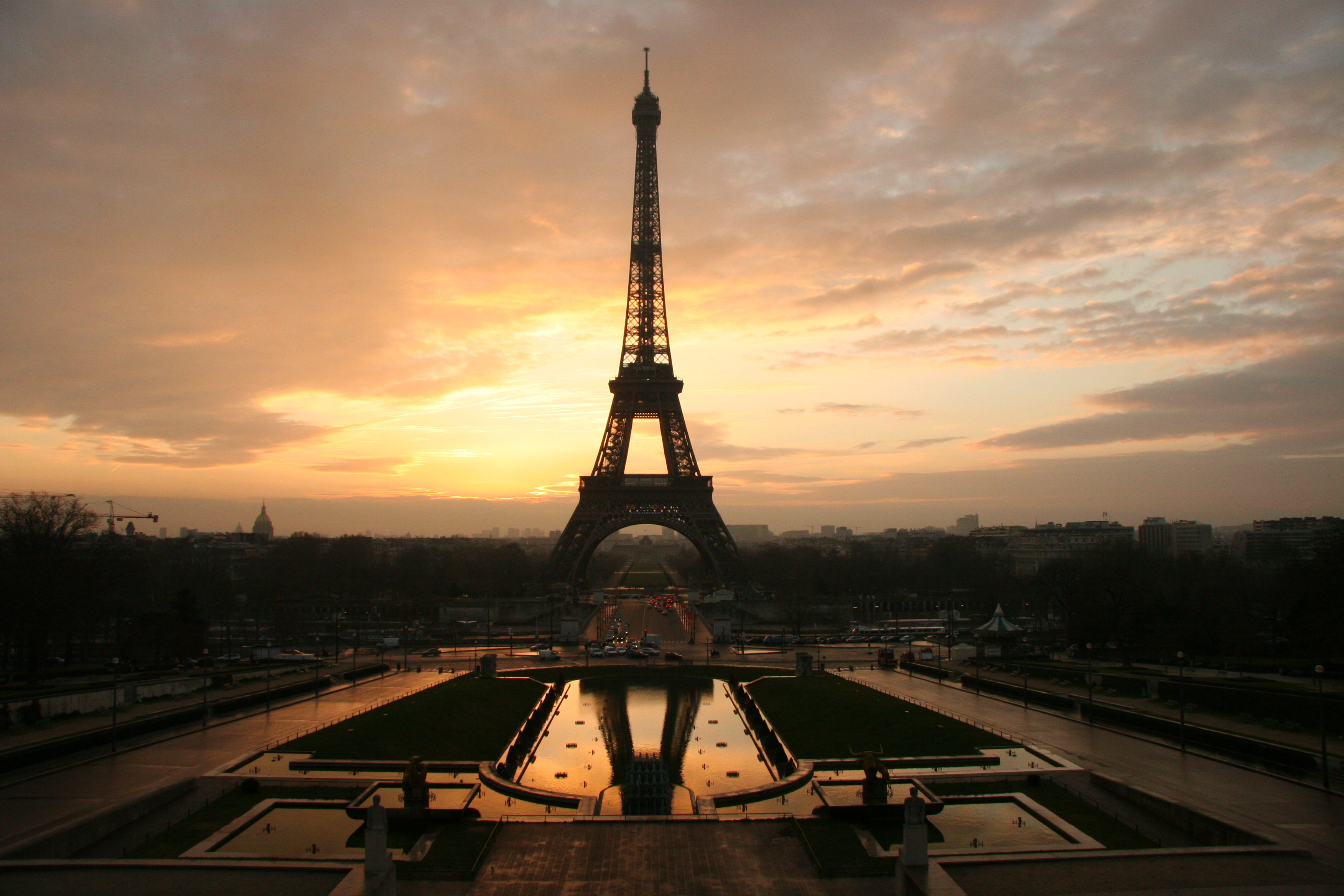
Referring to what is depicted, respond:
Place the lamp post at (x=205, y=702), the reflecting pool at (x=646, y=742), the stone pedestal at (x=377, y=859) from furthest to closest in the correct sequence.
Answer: the lamp post at (x=205, y=702)
the reflecting pool at (x=646, y=742)
the stone pedestal at (x=377, y=859)

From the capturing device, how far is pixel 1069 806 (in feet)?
69.8

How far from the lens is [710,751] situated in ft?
104

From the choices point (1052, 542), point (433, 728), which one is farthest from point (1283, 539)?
point (433, 728)

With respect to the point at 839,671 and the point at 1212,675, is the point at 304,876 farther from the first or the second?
the point at 1212,675

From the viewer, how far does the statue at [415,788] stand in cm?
2070

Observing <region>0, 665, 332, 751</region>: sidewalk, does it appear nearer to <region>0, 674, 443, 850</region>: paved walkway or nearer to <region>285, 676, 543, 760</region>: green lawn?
<region>0, 674, 443, 850</region>: paved walkway

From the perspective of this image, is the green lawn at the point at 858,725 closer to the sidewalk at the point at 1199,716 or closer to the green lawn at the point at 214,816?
the sidewalk at the point at 1199,716

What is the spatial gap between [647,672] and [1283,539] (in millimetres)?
147364

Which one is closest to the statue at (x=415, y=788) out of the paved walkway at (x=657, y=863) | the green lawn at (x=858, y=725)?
the paved walkway at (x=657, y=863)

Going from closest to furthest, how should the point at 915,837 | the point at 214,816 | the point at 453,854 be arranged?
the point at 915,837
the point at 453,854
the point at 214,816

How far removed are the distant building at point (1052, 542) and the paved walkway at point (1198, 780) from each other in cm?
10822

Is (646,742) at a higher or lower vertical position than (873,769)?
lower

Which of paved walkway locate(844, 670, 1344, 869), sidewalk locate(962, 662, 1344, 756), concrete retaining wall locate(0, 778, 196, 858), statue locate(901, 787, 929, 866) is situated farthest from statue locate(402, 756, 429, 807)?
sidewalk locate(962, 662, 1344, 756)

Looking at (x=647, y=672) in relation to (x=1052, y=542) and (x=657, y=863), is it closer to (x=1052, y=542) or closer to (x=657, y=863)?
(x=657, y=863)
